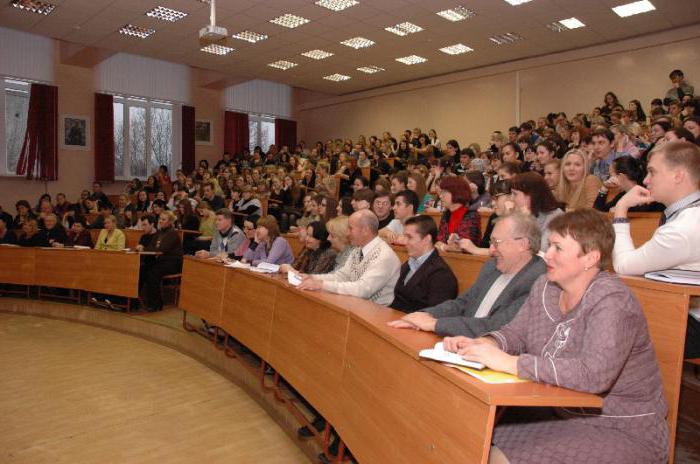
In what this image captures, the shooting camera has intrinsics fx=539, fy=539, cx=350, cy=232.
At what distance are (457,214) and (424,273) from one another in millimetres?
1322

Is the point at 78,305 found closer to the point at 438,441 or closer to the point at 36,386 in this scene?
the point at 36,386

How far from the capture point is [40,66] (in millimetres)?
11586

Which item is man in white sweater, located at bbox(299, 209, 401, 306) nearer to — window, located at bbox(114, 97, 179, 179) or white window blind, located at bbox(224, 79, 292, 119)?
window, located at bbox(114, 97, 179, 179)

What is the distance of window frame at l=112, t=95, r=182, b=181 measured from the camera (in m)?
13.3

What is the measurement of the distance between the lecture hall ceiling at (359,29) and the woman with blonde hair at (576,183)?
5874 millimetres

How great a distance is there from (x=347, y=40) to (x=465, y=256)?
8.74 m

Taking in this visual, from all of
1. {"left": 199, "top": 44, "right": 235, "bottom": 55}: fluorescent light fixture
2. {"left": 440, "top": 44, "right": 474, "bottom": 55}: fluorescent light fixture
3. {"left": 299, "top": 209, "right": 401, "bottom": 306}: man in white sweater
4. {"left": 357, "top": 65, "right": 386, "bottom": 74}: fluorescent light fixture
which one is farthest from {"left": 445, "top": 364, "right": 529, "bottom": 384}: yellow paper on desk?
{"left": 357, "top": 65, "right": 386, "bottom": 74}: fluorescent light fixture

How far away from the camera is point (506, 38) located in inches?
421

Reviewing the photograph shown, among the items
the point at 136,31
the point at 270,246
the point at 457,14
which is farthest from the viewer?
the point at 136,31

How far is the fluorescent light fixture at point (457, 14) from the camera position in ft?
29.8

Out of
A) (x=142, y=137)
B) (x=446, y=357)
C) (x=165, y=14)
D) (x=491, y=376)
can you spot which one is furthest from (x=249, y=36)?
(x=491, y=376)

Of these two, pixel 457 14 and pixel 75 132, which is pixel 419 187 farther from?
pixel 75 132

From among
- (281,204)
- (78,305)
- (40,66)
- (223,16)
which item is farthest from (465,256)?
(40,66)

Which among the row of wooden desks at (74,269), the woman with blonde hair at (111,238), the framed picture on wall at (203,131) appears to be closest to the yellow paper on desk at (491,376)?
the row of wooden desks at (74,269)
